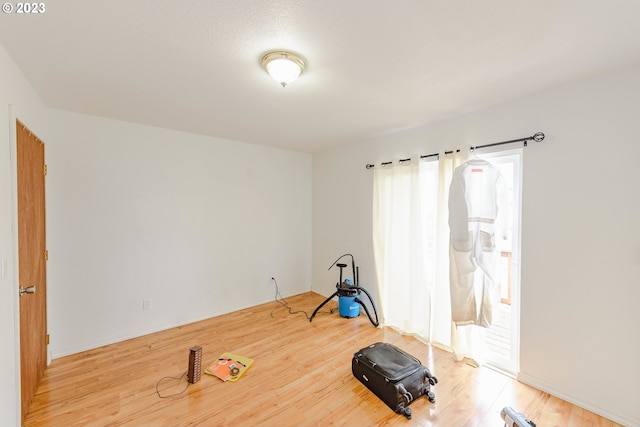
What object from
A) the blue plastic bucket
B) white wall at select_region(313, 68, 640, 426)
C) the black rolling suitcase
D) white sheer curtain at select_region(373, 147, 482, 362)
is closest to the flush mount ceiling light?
white sheer curtain at select_region(373, 147, 482, 362)

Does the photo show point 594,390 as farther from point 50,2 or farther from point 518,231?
point 50,2

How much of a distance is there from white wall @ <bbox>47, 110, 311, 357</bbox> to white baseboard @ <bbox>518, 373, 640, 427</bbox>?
10.5 ft

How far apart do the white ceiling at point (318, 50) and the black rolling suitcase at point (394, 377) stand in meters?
2.27

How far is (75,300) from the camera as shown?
2.71 metres

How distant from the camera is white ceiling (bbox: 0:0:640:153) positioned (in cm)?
130

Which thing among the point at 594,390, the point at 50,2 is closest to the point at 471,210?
the point at 594,390

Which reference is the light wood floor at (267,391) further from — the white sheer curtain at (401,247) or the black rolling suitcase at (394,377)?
the white sheer curtain at (401,247)

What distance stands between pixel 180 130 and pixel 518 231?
3840mm

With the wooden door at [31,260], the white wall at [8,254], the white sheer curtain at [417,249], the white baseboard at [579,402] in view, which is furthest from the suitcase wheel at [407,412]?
the wooden door at [31,260]

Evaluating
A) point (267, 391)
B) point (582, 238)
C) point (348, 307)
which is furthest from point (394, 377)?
point (582, 238)

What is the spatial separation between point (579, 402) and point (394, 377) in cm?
141

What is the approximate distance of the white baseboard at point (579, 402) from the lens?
5.91 ft

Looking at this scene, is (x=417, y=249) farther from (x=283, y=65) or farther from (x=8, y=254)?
(x=8, y=254)

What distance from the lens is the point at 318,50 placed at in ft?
5.33
